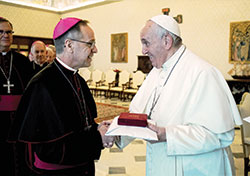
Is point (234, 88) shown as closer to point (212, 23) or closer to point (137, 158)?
point (212, 23)

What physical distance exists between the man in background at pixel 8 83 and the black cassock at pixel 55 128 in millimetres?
874

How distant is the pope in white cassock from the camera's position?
1.61 metres

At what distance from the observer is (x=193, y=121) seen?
5.49ft

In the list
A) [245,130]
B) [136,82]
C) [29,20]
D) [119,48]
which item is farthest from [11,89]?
[29,20]

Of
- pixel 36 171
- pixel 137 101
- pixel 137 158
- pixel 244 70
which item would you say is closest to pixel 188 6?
pixel 244 70

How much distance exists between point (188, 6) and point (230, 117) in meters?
9.71

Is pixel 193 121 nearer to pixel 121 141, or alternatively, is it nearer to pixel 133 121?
pixel 133 121

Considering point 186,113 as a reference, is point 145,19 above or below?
above

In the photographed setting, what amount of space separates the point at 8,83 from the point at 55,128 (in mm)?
1449

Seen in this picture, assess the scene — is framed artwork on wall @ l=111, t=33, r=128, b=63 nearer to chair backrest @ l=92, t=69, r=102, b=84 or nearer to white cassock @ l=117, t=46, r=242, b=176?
chair backrest @ l=92, t=69, r=102, b=84

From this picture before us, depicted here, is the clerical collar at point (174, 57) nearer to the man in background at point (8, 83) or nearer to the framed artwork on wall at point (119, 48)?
the man in background at point (8, 83)

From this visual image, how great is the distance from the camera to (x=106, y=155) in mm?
4836

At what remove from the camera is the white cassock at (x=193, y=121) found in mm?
1612

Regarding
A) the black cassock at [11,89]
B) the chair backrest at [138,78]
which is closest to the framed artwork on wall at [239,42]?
the chair backrest at [138,78]
